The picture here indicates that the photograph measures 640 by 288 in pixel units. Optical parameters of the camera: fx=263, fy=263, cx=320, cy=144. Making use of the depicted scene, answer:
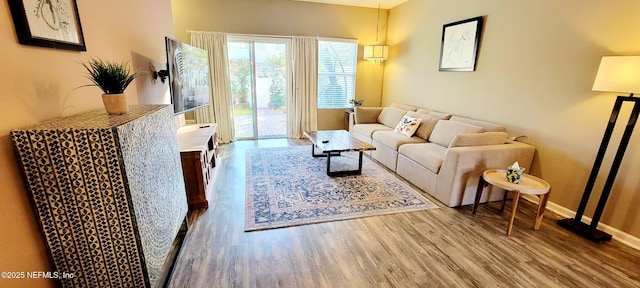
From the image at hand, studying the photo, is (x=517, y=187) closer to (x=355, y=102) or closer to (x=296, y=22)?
(x=355, y=102)

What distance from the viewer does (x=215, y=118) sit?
16.8 feet

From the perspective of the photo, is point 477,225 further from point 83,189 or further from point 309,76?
point 309,76

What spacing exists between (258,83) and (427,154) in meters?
3.55

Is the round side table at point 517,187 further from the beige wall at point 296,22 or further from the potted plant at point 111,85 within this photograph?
the beige wall at point 296,22

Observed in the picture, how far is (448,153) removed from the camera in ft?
9.07

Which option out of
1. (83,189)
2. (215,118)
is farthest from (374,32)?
(83,189)

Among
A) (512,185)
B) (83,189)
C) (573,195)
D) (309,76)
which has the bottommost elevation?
(573,195)

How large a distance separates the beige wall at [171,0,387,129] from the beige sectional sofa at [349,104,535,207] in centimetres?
172

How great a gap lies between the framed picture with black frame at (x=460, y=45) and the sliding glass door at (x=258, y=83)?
9.40ft

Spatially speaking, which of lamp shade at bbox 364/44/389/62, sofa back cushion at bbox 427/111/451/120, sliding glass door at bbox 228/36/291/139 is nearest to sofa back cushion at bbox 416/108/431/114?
sofa back cushion at bbox 427/111/451/120

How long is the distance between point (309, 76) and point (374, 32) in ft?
5.72

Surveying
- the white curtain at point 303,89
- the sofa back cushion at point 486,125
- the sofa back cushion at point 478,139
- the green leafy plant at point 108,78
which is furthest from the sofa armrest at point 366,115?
the green leafy plant at point 108,78

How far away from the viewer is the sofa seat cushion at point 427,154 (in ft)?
9.86

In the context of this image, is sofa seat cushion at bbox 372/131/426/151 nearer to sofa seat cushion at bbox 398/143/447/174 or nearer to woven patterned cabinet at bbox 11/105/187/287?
sofa seat cushion at bbox 398/143/447/174
